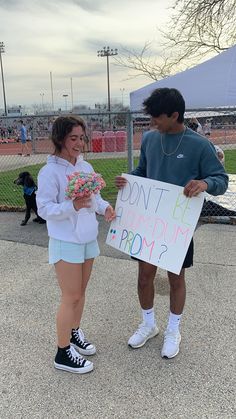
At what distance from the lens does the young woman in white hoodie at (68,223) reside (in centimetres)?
227

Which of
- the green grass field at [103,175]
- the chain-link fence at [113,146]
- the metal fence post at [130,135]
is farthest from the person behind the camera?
the green grass field at [103,175]

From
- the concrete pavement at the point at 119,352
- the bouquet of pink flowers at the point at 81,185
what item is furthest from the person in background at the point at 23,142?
the bouquet of pink flowers at the point at 81,185

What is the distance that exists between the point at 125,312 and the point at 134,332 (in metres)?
0.35

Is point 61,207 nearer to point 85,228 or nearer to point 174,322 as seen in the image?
point 85,228

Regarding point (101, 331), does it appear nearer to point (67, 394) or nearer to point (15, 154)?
point (67, 394)

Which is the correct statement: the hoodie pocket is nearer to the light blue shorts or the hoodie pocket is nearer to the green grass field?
the light blue shorts

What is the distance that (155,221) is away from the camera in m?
2.67

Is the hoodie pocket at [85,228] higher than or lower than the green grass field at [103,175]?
higher

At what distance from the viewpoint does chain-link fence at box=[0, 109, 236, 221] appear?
6505 millimetres

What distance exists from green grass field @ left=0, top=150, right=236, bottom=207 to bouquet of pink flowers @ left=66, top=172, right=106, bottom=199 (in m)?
5.29

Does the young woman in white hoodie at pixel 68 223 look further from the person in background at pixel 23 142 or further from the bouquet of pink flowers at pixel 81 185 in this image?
the person in background at pixel 23 142

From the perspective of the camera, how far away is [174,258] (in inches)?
100

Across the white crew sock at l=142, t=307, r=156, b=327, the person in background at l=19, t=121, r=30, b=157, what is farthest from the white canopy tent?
the person in background at l=19, t=121, r=30, b=157

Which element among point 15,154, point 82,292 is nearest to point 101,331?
point 82,292
